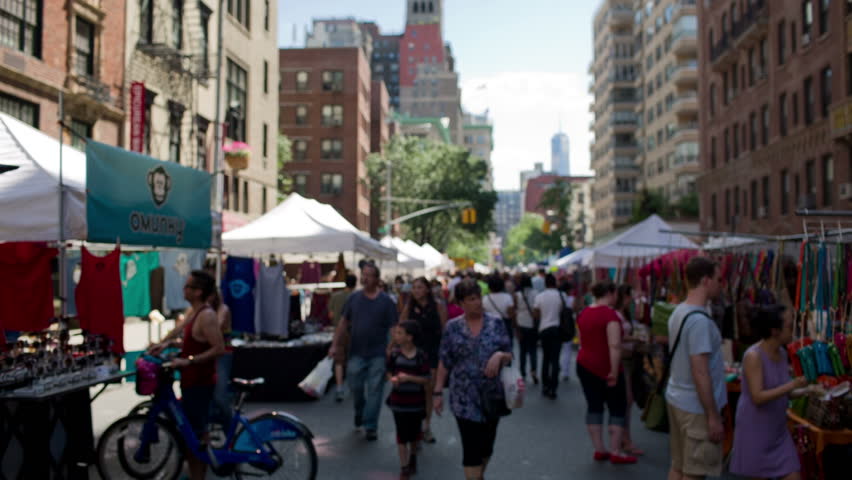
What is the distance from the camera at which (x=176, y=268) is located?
1673 cm

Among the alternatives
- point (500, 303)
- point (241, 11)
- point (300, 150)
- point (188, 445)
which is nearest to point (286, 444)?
point (188, 445)

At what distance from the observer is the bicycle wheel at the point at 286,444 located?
680 cm

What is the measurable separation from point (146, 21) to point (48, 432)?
857 inches

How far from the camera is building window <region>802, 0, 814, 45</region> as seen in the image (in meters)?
28.6

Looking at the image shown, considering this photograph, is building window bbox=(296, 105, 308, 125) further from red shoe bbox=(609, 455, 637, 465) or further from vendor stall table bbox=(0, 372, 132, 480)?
vendor stall table bbox=(0, 372, 132, 480)

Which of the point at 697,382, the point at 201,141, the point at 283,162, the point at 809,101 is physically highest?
the point at 283,162

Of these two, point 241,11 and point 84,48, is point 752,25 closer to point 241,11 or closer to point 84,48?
point 241,11

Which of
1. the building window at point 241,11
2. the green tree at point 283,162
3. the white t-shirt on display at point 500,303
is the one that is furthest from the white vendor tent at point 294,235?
the green tree at point 283,162

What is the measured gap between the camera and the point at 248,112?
1348 inches

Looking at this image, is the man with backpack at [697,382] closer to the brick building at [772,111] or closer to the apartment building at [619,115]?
the brick building at [772,111]

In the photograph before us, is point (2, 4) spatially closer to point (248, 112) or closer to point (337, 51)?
point (248, 112)

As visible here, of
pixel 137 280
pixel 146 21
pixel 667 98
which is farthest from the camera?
pixel 667 98

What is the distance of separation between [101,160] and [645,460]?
653cm

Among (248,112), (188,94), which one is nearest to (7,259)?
(188,94)
